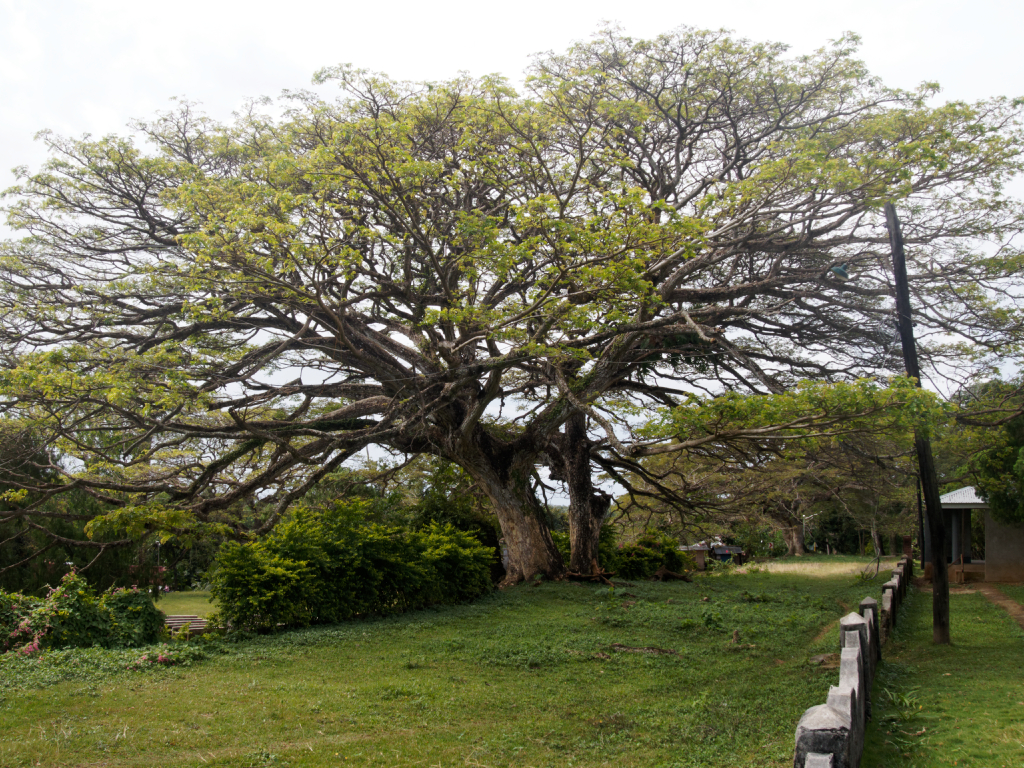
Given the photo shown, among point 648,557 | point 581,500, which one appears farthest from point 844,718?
point 648,557

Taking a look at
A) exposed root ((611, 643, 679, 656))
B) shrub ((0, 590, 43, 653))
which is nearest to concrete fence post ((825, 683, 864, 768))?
exposed root ((611, 643, 679, 656))

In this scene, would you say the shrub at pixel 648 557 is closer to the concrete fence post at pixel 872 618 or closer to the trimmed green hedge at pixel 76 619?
the concrete fence post at pixel 872 618

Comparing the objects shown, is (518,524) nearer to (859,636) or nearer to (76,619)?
(76,619)

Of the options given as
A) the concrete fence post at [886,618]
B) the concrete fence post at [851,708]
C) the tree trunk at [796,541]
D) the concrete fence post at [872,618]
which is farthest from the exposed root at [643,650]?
the tree trunk at [796,541]

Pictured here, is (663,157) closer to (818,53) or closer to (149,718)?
(818,53)

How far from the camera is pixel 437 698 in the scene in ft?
22.7

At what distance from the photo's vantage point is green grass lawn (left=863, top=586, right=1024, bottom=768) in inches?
211

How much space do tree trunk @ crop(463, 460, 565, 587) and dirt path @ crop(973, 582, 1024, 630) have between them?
30.2 feet

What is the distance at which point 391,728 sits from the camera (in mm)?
5957

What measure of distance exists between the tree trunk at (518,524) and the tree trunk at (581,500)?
→ 107cm

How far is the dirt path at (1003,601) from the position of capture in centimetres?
1360

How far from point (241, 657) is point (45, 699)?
2.46m

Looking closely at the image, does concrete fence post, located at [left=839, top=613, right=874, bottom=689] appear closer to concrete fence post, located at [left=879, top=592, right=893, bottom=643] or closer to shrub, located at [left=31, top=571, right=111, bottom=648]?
concrete fence post, located at [left=879, top=592, right=893, bottom=643]

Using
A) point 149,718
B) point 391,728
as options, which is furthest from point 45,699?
point 391,728
